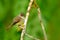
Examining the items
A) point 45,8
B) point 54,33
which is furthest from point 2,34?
point 54,33

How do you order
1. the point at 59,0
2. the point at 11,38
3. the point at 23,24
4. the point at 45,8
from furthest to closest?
the point at 59,0 → the point at 45,8 → the point at 11,38 → the point at 23,24

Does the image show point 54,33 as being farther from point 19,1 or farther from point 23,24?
point 23,24

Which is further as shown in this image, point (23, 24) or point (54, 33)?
point (54, 33)

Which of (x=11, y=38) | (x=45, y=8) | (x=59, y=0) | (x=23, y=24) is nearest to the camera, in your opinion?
(x=23, y=24)

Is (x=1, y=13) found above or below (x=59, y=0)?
below

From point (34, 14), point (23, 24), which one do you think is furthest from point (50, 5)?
point (23, 24)

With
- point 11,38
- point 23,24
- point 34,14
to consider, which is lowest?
point 23,24
